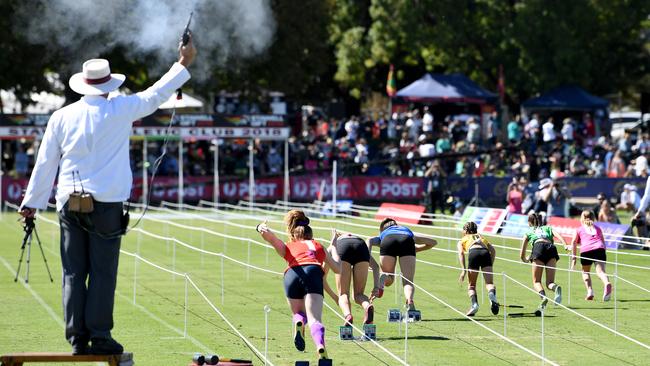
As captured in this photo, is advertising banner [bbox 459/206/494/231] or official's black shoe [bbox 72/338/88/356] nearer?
official's black shoe [bbox 72/338/88/356]

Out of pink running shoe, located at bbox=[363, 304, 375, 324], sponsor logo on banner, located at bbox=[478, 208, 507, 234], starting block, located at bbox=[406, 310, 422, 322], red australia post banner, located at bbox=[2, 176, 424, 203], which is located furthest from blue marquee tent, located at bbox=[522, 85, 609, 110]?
pink running shoe, located at bbox=[363, 304, 375, 324]

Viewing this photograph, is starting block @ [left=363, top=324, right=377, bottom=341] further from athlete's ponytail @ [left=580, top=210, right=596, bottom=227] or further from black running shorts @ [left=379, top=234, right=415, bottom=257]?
athlete's ponytail @ [left=580, top=210, right=596, bottom=227]

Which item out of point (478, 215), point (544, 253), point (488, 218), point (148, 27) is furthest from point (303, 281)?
point (478, 215)

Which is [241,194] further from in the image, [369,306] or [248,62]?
[369,306]

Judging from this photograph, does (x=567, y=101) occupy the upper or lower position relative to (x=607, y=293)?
upper

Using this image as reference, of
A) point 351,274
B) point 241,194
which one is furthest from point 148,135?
point 351,274

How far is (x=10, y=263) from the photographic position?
28.4 meters

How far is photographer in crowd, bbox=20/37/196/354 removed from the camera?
374 inches

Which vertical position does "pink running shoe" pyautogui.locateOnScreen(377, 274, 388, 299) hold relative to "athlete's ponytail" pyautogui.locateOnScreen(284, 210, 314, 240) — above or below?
below

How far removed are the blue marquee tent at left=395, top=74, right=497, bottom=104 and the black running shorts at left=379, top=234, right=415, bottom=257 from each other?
3589 cm

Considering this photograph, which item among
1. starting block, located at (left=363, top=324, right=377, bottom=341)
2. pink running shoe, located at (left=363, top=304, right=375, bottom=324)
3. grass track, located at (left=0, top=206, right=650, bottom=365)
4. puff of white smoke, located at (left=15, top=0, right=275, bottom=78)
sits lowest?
grass track, located at (left=0, top=206, right=650, bottom=365)

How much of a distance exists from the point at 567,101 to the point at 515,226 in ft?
75.7

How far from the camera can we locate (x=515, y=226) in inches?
1331

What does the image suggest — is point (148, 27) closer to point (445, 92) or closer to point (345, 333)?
point (345, 333)
